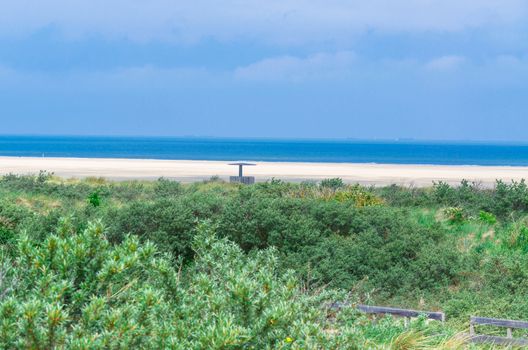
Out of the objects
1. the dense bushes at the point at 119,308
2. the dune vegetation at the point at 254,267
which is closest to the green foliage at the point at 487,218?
the dune vegetation at the point at 254,267

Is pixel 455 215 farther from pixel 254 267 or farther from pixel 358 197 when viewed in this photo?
pixel 254 267

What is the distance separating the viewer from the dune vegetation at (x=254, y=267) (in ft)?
15.2

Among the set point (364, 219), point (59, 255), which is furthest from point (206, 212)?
point (59, 255)

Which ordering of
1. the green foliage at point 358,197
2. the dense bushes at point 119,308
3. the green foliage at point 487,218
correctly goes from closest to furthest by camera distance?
the dense bushes at point 119,308, the green foliage at point 487,218, the green foliage at point 358,197

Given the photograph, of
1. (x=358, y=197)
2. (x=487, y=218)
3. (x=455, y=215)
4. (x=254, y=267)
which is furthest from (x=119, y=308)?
(x=358, y=197)

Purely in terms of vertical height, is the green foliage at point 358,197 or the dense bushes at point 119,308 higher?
the dense bushes at point 119,308

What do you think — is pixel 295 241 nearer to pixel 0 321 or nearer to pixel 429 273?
pixel 429 273

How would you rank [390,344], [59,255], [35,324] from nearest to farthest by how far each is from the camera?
[35,324], [59,255], [390,344]

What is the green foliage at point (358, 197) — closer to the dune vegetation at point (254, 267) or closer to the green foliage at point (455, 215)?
the dune vegetation at point (254, 267)

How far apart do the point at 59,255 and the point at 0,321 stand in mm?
693

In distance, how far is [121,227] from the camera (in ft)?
47.0

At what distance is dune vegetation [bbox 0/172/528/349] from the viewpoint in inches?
183

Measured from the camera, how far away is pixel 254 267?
6.12 metres

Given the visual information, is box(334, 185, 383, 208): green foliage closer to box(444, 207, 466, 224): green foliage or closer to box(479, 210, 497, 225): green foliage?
box(444, 207, 466, 224): green foliage
